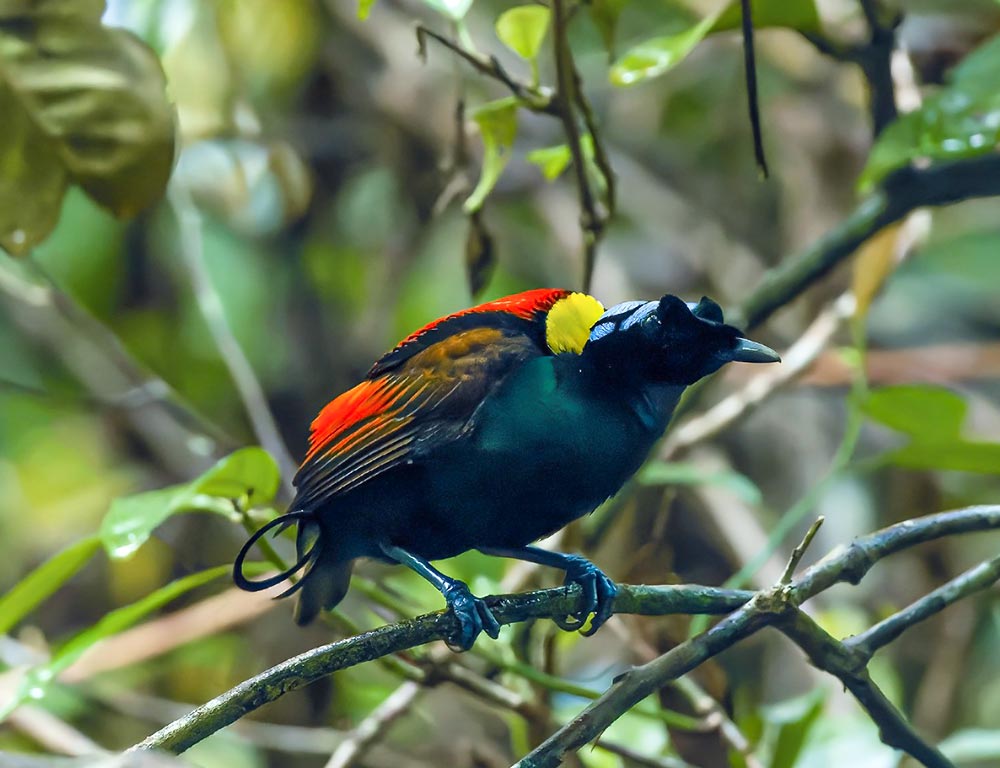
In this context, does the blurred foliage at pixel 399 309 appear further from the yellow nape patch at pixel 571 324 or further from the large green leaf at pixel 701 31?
the yellow nape patch at pixel 571 324

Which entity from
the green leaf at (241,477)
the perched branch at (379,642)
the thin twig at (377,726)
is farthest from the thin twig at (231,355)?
the perched branch at (379,642)

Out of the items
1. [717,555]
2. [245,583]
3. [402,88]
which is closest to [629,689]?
[245,583]

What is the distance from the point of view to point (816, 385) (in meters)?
2.11

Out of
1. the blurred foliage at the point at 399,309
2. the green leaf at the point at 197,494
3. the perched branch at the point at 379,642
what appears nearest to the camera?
the perched branch at the point at 379,642

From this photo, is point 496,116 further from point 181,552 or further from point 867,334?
point 867,334

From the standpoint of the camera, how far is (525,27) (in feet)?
3.51

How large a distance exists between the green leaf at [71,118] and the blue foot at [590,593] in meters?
0.53

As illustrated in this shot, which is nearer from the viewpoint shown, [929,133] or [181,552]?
[929,133]

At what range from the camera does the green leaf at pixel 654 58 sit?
1.08 meters

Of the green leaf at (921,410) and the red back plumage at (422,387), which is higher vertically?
the red back plumage at (422,387)

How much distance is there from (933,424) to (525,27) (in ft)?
1.95

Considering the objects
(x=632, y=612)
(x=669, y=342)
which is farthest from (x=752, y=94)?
(x=632, y=612)

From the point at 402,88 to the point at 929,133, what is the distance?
141 centimetres

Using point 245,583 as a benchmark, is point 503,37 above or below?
above
